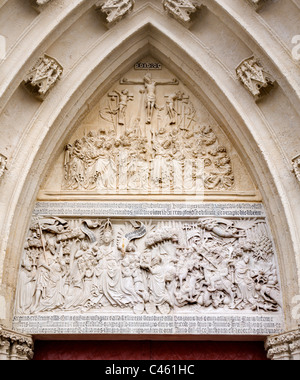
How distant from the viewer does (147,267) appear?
599cm

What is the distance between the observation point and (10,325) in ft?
18.5

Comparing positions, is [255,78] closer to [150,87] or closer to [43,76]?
[150,87]

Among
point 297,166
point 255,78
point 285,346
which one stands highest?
point 255,78

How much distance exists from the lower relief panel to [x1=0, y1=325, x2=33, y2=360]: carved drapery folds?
15cm

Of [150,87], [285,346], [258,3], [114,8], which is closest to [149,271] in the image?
[285,346]

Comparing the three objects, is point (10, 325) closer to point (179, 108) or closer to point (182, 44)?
→ point (179, 108)

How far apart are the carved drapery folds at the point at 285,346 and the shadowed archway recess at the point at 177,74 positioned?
0.19 m

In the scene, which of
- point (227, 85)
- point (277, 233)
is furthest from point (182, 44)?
point (277, 233)

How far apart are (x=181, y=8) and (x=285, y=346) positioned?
439cm

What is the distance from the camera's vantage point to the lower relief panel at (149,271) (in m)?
5.71

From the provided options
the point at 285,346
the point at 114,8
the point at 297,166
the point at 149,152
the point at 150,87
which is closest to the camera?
the point at 285,346

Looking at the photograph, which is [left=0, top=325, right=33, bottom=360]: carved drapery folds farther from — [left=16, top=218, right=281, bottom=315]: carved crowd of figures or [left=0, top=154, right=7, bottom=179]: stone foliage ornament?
[left=0, top=154, right=7, bottom=179]: stone foliage ornament

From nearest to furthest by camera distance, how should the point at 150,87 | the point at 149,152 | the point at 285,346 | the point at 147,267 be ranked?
the point at 285,346 < the point at 147,267 < the point at 149,152 < the point at 150,87
